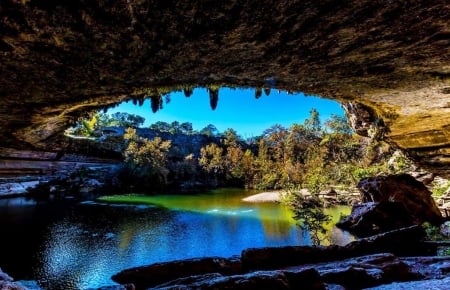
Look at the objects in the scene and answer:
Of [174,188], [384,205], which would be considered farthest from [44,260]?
[174,188]

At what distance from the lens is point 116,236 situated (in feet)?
43.4

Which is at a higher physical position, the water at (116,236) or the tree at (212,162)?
the tree at (212,162)

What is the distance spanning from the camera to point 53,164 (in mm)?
20016

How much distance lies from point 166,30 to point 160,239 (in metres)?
11.5

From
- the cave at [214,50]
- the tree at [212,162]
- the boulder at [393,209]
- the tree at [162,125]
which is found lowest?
the boulder at [393,209]

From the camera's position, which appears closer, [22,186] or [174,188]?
[22,186]

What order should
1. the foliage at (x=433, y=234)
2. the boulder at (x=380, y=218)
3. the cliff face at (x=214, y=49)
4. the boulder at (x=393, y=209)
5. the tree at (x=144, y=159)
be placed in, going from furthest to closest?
the tree at (x=144, y=159), the boulder at (x=393, y=209), the boulder at (x=380, y=218), the foliage at (x=433, y=234), the cliff face at (x=214, y=49)

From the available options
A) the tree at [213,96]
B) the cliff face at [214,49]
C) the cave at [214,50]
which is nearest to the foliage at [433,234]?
Result: the cave at [214,50]

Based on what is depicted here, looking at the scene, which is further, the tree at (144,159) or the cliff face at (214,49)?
the tree at (144,159)

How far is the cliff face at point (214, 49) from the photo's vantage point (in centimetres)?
240

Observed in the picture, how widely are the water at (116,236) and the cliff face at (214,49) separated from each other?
19.0 ft

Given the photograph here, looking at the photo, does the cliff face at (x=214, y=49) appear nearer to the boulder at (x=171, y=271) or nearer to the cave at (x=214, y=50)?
the cave at (x=214, y=50)

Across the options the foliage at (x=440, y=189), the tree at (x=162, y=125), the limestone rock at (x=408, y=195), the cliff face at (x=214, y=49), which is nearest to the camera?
the cliff face at (x=214, y=49)

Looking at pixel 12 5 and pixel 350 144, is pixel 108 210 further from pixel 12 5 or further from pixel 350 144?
pixel 350 144
